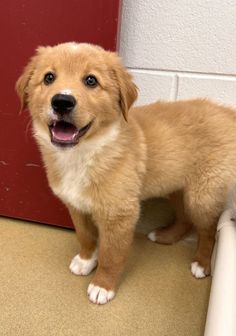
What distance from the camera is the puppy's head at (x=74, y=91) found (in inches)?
53.5

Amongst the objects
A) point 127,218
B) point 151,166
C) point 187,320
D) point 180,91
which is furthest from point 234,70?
point 187,320

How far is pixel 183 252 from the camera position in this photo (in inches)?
84.7

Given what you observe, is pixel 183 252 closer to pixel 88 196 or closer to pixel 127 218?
pixel 127 218

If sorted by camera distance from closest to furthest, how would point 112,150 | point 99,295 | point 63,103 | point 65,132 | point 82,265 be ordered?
point 63,103, point 65,132, point 112,150, point 99,295, point 82,265

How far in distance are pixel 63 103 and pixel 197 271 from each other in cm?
116

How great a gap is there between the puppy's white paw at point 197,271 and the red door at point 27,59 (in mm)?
784

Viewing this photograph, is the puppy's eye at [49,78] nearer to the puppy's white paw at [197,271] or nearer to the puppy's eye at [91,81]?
the puppy's eye at [91,81]

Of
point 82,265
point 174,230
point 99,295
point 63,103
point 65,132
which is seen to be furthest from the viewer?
point 174,230

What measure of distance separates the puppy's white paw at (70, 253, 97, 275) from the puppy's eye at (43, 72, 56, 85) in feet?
3.12

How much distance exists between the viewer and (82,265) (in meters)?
1.92

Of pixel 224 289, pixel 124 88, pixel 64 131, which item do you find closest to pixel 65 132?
pixel 64 131

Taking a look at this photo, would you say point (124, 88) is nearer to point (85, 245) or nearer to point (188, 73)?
point (188, 73)

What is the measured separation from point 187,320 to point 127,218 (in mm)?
531

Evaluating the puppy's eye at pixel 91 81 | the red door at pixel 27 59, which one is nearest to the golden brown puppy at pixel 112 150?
the puppy's eye at pixel 91 81
